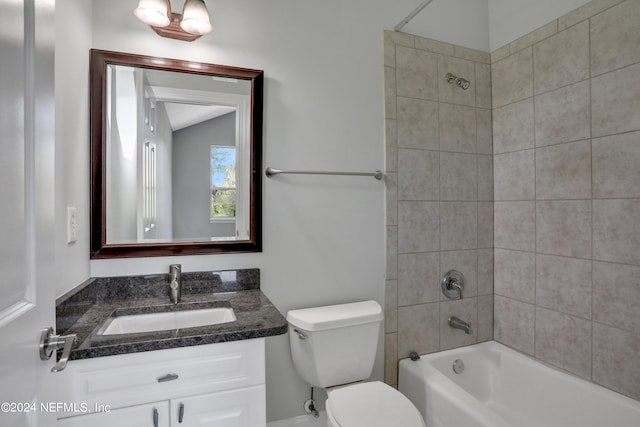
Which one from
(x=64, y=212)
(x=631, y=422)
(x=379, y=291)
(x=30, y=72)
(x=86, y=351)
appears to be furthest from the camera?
(x=379, y=291)

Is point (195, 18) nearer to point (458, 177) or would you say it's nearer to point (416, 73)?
point (416, 73)

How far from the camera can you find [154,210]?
1544mm

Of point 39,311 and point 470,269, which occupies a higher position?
A: point 39,311

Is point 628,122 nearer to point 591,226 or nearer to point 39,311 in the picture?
point 591,226

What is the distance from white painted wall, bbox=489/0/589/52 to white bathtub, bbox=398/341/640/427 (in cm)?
184

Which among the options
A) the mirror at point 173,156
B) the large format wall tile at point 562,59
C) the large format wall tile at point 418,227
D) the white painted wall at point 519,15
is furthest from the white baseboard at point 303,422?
the white painted wall at point 519,15

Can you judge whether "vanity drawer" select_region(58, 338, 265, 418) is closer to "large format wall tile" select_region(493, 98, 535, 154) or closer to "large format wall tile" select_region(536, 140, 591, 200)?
"large format wall tile" select_region(536, 140, 591, 200)

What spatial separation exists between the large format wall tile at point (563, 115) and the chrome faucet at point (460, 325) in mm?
1152

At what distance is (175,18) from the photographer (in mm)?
1495

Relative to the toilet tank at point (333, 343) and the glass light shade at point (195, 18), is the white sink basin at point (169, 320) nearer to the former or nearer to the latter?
the toilet tank at point (333, 343)

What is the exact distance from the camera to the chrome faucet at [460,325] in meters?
2.03

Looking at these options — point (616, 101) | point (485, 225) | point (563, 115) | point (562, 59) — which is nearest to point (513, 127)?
point (563, 115)

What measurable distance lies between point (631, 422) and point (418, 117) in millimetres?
1769

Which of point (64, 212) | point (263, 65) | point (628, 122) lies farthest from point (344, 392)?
point (628, 122)
